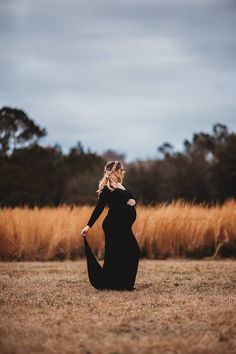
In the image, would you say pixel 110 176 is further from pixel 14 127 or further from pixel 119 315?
pixel 14 127

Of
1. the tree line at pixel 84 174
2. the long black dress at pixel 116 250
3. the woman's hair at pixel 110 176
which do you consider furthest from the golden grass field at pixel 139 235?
the tree line at pixel 84 174

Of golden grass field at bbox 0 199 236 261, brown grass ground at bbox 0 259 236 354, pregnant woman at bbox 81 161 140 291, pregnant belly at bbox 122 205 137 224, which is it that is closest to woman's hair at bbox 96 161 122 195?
pregnant woman at bbox 81 161 140 291

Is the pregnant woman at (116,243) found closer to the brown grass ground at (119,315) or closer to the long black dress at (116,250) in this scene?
the long black dress at (116,250)

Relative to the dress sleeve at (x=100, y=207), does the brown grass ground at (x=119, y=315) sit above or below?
below

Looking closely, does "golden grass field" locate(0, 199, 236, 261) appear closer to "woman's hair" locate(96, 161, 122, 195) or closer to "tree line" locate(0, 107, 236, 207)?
"woman's hair" locate(96, 161, 122, 195)

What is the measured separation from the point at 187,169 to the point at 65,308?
38.1 m

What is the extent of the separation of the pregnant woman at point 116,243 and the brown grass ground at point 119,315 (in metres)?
0.23

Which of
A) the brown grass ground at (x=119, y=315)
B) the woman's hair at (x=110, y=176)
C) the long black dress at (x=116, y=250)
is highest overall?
the woman's hair at (x=110, y=176)

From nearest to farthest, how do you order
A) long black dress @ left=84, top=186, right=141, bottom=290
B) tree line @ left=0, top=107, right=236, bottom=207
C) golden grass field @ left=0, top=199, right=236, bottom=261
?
long black dress @ left=84, top=186, right=141, bottom=290 → golden grass field @ left=0, top=199, right=236, bottom=261 → tree line @ left=0, top=107, right=236, bottom=207

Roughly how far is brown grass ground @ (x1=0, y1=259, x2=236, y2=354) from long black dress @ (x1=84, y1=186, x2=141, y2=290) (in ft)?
0.72

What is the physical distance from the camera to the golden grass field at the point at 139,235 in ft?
43.8

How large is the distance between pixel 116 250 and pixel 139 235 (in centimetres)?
611

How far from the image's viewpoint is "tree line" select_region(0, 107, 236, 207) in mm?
37719

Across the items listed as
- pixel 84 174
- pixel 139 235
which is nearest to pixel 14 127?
pixel 84 174
